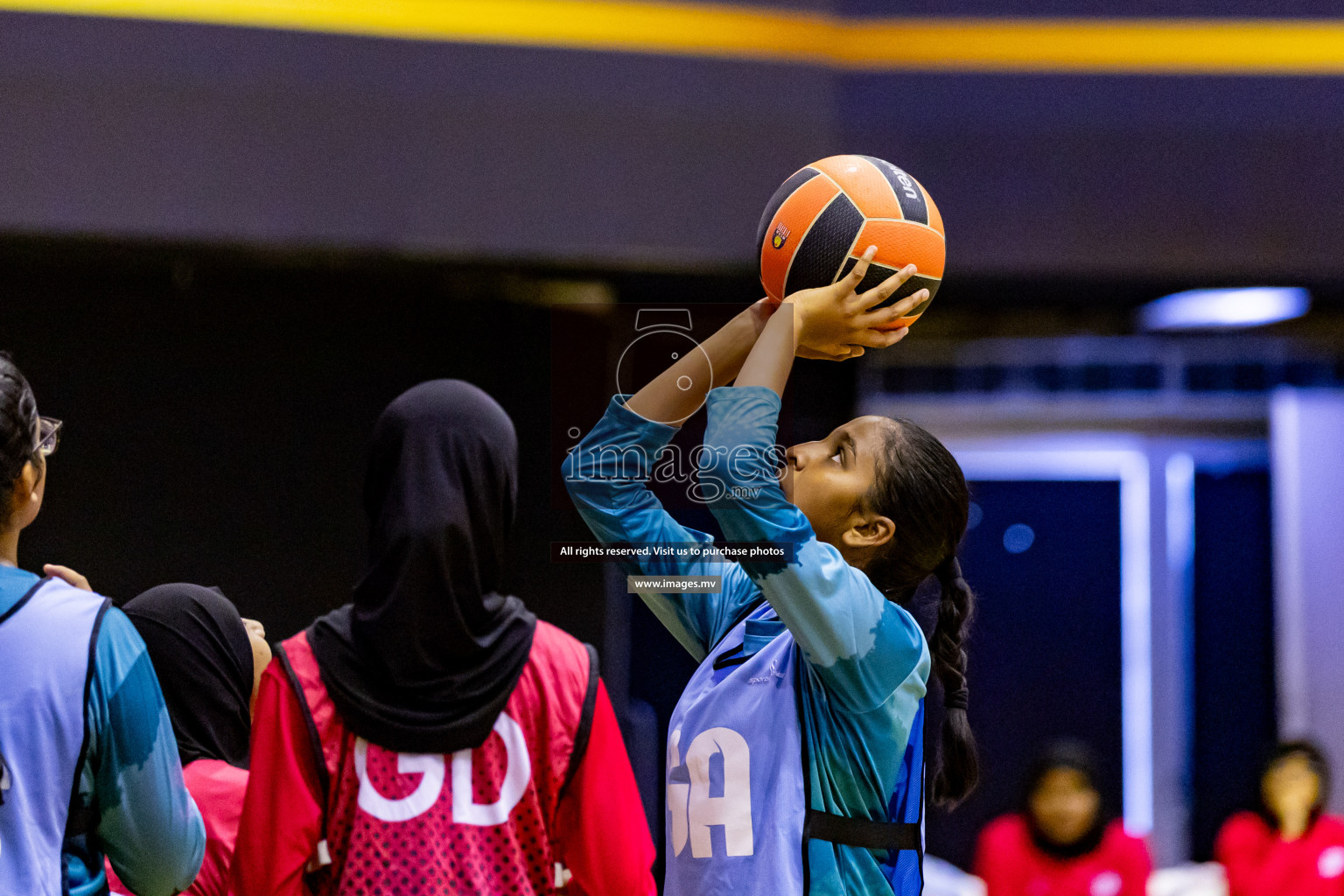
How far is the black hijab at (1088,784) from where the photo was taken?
4.39m

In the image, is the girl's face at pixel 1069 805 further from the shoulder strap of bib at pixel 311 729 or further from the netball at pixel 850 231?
the shoulder strap of bib at pixel 311 729

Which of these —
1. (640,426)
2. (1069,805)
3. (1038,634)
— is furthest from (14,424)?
(1038,634)

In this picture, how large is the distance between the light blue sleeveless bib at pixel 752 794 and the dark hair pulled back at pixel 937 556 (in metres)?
0.13

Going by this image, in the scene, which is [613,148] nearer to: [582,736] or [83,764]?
[582,736]

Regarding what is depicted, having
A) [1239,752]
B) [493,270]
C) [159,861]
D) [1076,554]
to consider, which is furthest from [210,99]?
[1239,752]

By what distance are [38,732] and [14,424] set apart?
15.8 inches

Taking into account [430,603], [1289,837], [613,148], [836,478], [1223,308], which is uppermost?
[613,148]

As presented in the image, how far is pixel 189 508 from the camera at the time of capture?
189 inches

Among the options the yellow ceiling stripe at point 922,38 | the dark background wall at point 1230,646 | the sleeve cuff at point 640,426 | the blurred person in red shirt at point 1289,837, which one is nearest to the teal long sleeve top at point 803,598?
the sleeve cuff at point 640,426

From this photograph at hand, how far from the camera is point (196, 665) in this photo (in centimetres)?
212

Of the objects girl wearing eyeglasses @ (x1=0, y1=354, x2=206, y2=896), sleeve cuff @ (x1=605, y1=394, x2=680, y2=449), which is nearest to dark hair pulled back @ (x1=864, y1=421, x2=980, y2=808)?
sleeve cuff @ (x1=605, y1=394, x2=680, y2=449)

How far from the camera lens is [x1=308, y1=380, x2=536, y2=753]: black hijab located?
175cm

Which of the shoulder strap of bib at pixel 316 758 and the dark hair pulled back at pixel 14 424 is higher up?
the dark hair pulled back at pixel 14 424

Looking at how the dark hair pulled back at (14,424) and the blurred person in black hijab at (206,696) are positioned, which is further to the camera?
the blurred person in black hijab at (206,696)
